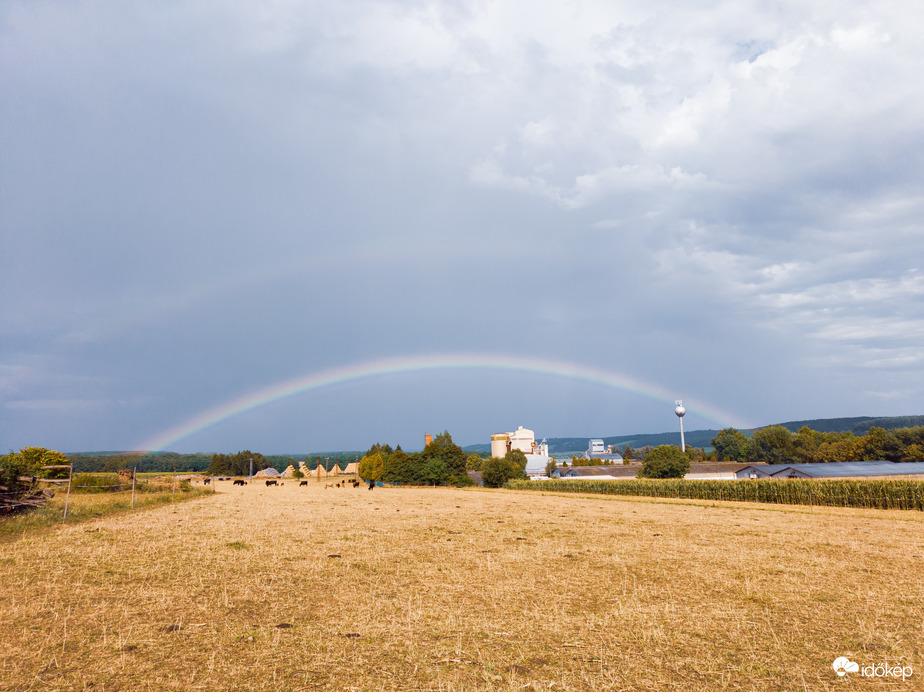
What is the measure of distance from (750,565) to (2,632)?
20.8 metres

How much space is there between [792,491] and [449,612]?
2227 inches

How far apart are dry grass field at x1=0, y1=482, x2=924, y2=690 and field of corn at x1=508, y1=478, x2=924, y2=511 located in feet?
104

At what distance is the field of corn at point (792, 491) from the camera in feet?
153

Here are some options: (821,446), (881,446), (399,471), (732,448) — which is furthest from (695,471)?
(732,448)

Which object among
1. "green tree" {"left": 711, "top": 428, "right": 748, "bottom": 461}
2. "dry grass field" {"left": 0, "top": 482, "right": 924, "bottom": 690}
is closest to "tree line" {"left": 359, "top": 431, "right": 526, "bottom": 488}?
"dry grass field" {"left": 0, "top": 482, "right": 924, "bottom": 690}

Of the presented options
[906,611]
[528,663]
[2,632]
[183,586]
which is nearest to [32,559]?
[183,586]

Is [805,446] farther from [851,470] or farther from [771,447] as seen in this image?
[851,470]

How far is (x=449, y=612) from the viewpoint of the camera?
39.6 feet

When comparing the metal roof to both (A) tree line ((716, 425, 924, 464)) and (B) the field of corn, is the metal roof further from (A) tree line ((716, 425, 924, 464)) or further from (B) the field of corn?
(A) tree line ((716, 425, 924, 464))

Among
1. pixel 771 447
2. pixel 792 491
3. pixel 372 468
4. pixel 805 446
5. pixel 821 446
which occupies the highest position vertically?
pixel 792 491

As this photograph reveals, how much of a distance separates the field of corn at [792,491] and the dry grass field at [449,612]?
3178cm

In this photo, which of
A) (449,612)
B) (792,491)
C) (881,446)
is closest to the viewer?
(449,612)

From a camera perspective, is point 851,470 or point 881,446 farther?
point 881,446

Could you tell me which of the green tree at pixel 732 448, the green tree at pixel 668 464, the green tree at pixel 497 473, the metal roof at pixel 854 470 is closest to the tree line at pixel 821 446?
the green tree at pixel 732 448
